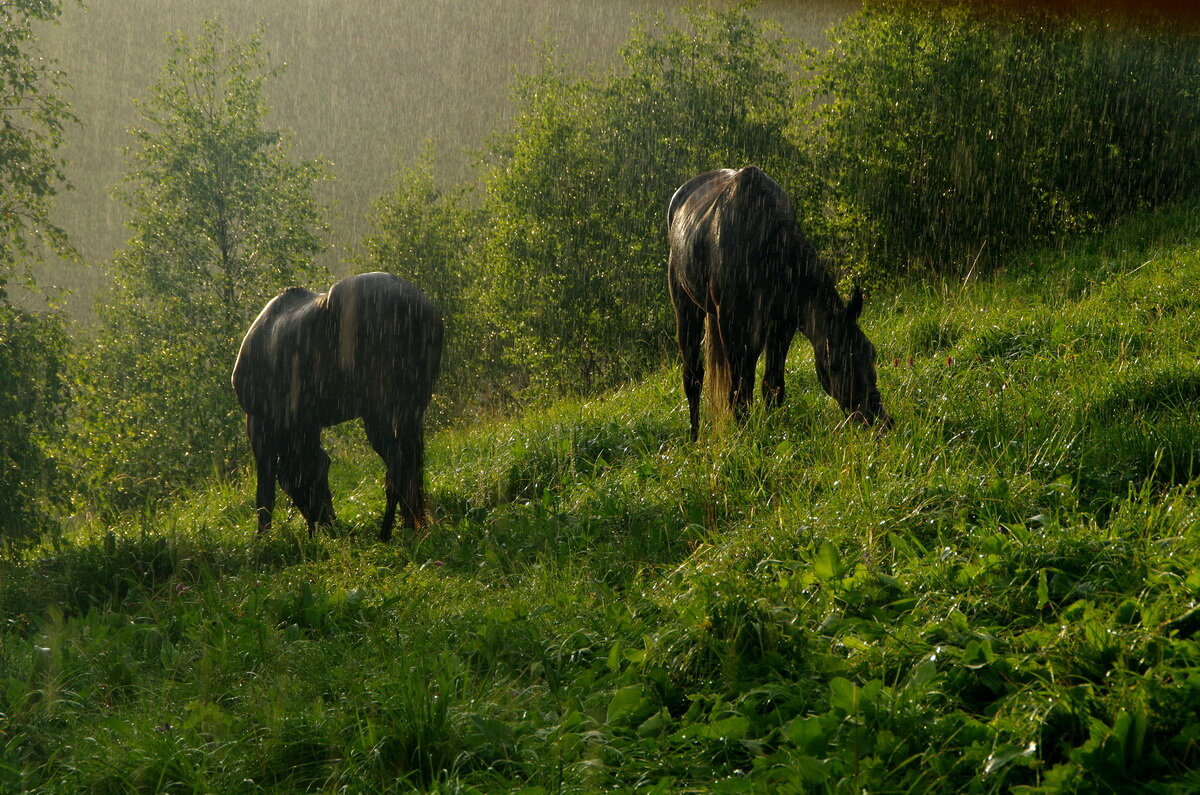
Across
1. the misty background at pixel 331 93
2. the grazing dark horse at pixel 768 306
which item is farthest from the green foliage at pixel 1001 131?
the misty background at pixel 331 93

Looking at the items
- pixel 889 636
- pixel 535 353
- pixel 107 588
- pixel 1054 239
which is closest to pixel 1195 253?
pixel 1054 239

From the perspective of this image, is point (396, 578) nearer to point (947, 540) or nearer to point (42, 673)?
point (42, 673)

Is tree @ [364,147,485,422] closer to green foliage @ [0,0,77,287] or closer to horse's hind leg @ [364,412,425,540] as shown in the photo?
green foliage @ [0,0,77,287]

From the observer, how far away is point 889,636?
3.19 metres

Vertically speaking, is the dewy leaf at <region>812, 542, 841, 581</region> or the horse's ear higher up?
the horse's ear

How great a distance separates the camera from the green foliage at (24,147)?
12.0 metres

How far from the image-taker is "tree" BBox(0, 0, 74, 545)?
32.4ft

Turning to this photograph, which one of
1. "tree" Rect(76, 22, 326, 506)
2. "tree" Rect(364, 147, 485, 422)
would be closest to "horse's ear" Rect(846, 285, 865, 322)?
"tree" Rect(76, 22, 326, 506)

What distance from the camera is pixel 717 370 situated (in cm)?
704

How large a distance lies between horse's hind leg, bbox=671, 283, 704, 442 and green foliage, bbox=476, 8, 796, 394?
1473 centimetres

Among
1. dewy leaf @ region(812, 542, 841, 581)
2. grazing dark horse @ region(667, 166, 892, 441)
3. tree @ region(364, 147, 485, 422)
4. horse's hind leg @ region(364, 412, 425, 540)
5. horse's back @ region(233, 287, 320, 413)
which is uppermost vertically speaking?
grazing dark horse @ region(667, 166, 892, 441)

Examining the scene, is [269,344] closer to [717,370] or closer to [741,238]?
[717,370]

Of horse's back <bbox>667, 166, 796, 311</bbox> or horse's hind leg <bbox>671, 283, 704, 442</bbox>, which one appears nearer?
horse's back <bbox>667, 166, 796, 311</bbox>

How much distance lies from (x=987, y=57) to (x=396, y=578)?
1858cm
